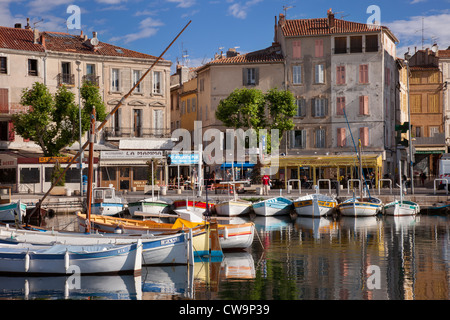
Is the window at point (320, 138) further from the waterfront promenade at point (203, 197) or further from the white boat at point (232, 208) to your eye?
the white boat at point (232, 208)

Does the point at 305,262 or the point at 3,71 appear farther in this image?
the point at 3,71

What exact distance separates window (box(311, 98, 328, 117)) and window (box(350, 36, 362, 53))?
5.28m

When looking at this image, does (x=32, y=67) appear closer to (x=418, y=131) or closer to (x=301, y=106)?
(x=301, y=106)

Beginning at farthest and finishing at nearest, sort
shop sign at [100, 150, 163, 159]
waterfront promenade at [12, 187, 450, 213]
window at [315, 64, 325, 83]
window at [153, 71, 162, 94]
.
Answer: window at [315, 64, 325, 83], window at [153, 71, 162, 94], shop sign at [100, 150, 163, 159], waterfront promenade at [12, 187, 450, 213]

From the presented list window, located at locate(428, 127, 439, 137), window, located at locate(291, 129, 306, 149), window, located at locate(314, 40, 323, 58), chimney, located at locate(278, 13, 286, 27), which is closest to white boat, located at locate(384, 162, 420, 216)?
window, located at locate(291, 129, 306, 149)

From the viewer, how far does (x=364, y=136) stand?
201 feet

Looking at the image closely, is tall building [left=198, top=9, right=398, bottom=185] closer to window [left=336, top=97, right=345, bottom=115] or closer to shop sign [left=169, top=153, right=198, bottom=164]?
window [left=336, top=97, right=345, bottom=115]

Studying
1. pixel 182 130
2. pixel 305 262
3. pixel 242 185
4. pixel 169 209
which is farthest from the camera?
pixel 182 130

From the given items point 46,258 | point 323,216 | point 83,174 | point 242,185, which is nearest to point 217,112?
point 242,185

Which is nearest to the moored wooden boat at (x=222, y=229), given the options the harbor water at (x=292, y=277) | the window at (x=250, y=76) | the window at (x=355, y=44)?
the harbor water at (x=292, y=277)

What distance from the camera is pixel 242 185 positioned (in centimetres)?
5291

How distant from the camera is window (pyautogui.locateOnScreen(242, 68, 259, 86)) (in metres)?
63.2
